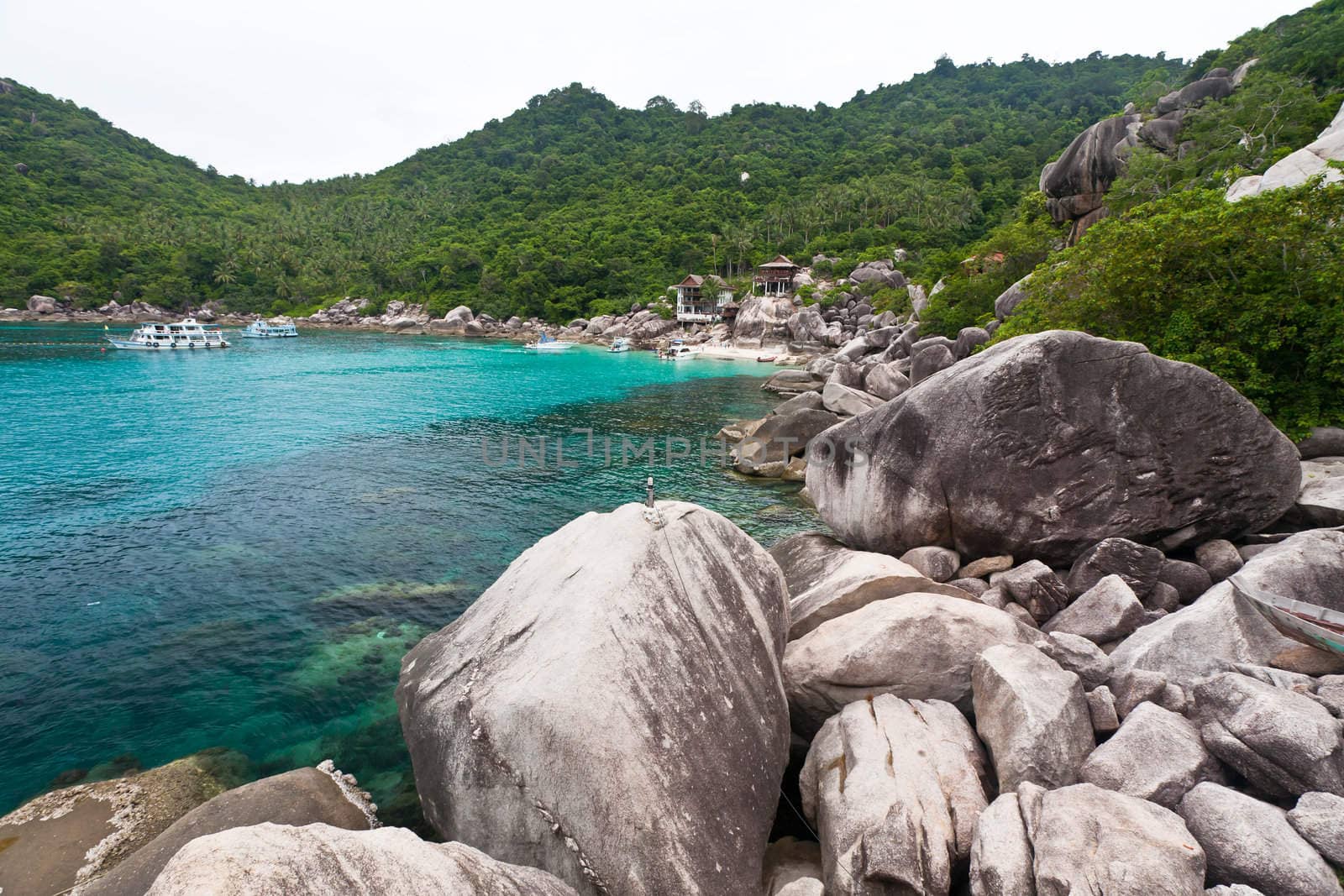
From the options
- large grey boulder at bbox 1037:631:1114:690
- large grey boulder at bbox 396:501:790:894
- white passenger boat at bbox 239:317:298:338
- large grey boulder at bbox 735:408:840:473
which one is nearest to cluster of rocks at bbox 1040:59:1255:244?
large grey boulder at bbox 735:408:840:473

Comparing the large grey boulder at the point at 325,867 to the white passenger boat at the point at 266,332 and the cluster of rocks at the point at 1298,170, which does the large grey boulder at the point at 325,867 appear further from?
the white passenger boat at the point at 266,332

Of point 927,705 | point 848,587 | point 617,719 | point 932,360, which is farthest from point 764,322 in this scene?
point 617,719

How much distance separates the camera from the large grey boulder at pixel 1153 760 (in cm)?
653

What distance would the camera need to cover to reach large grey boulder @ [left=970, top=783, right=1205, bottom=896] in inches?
214

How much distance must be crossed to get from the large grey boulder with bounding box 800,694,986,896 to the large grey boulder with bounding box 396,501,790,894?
83cm

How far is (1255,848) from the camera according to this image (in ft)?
18.5

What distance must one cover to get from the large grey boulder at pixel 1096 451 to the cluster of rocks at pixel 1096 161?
1317 inches

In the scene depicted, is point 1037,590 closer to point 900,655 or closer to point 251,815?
point 900,655

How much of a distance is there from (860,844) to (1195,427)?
37.5 ft

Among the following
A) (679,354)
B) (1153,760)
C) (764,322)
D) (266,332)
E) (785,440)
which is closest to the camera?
(1153,760)

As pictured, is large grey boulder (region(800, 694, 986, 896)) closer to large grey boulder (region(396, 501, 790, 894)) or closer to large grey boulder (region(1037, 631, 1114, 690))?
large grey boulder (region(396, 501, 790, 894))

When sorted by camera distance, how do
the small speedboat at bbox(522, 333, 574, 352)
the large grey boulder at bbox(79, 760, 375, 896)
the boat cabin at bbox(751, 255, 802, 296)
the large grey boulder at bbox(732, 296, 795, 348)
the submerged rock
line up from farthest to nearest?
the boat cabin at bbox(751, 255, 802, 296), the small speedboat at bbox(522, 333, 574, 352), the large grey boulder at bbox(732, 296, 795, 348), the submerged rock, the large grey boulder at bbox(79, 760, 375, 896)

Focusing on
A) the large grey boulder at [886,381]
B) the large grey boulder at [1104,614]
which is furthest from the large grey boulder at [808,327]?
the large grey boulder at [1104,614]

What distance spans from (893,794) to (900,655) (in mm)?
2430
